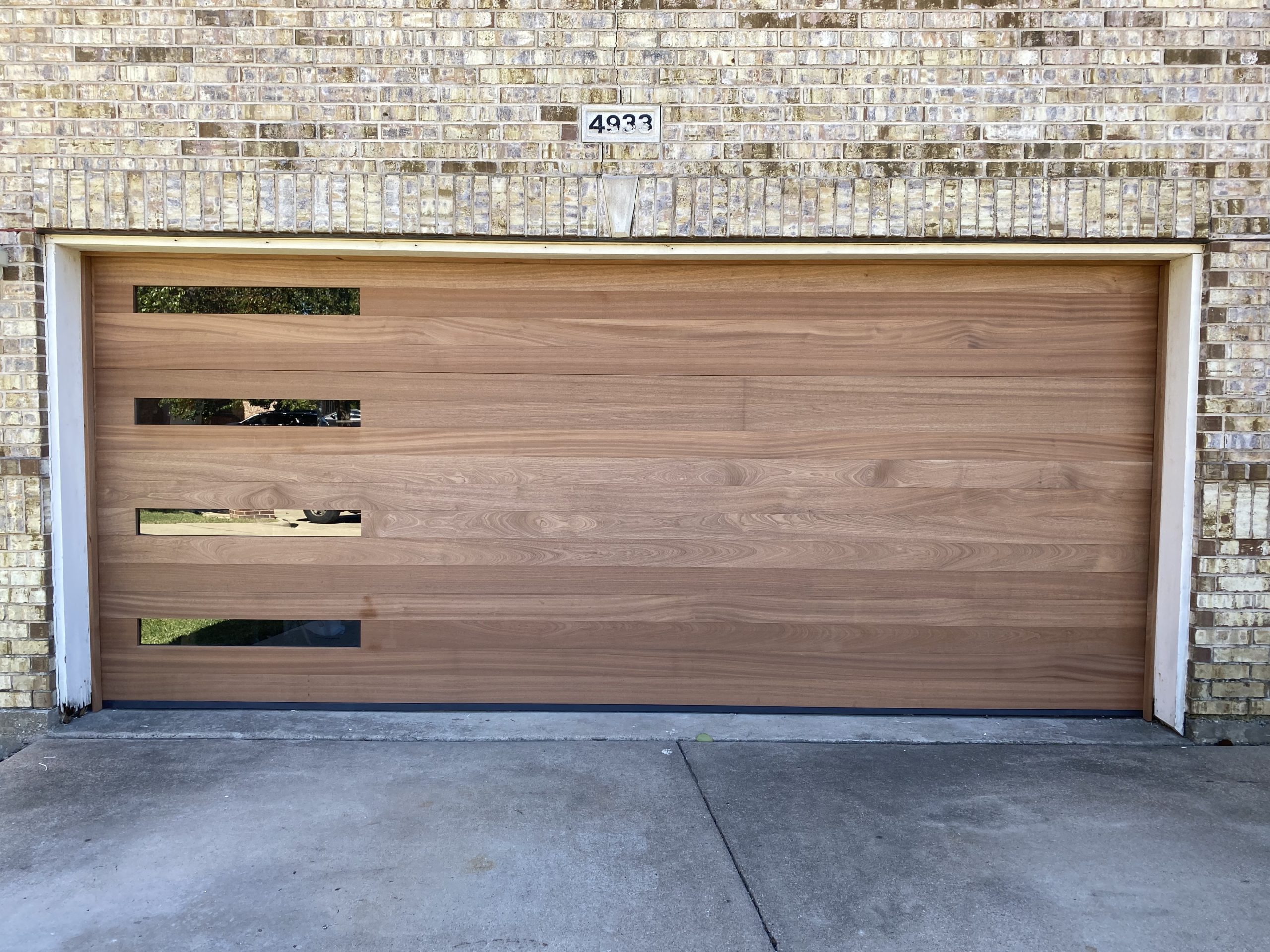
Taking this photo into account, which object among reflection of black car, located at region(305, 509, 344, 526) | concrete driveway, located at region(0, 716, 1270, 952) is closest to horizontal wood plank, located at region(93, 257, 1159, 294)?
reflection of black car, located at region(305, 509, 344, 526)

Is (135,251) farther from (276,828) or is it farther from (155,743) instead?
(276,828)

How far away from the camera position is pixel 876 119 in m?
4.18

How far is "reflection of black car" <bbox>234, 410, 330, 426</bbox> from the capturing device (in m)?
4.52

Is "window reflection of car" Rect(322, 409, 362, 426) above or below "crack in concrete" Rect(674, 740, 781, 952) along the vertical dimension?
above

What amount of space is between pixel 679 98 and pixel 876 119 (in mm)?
931

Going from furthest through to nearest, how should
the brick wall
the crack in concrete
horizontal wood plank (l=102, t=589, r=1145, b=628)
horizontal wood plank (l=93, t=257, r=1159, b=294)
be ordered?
horizontal wood plank (l=102, t=589, r=1145, b=628) → horizontal wood plank (l=93, t=257, r=1159, b=294) → the brick wall → the crack in concrete

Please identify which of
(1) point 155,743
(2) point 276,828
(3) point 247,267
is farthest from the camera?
(3) point 247,267

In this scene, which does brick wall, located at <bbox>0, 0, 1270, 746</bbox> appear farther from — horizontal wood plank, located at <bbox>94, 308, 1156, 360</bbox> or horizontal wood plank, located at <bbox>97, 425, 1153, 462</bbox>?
horizontal wood plank, located at <bbox>97, 425, 1153, 462</bbox>

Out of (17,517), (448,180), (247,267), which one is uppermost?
(448,180)

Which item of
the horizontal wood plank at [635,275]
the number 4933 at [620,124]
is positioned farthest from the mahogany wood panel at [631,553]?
the number 4933 at [620,124]

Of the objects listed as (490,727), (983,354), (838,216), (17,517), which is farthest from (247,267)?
(983,354)

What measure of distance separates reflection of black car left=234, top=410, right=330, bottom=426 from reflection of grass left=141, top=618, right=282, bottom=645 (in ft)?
3.30

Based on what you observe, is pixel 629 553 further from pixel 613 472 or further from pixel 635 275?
pixel 635 275

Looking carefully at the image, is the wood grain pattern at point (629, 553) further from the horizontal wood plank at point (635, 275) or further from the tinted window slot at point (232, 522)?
the horizontal wood plank at point (635, 275)
